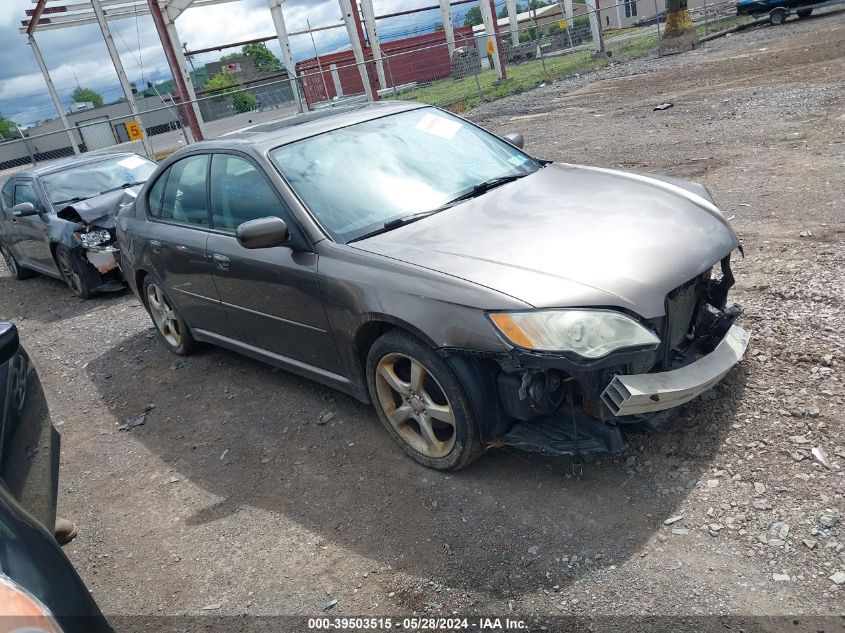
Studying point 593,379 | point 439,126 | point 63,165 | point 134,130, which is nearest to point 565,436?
point 593,379

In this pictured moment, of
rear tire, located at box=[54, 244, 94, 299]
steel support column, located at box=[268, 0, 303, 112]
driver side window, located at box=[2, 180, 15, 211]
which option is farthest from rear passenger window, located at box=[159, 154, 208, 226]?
steel support column, located at box=[268, 0, 303, 112]

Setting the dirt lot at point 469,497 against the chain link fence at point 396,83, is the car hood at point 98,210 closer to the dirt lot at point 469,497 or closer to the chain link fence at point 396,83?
the dirt lot at point 469,497

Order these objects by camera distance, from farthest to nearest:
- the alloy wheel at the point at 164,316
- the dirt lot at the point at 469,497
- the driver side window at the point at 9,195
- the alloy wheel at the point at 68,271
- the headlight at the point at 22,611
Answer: the driver side window at the point at 9,195 < the alloy wheel at the point at 68,271 < the alloy wheel at the point at 164,316 < the dirt lot at the point at 469,497 < the headlight at the point at 22,611

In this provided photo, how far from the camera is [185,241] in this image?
4.97 m

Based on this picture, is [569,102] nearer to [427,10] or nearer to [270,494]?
[270,494]

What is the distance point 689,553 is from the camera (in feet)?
9.20

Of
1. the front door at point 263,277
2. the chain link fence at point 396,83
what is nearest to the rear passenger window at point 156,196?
the front door at point 263,277

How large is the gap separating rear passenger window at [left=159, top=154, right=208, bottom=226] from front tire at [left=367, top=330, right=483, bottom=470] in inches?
76.4

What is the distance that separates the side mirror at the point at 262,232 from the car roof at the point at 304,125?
0.72 metres

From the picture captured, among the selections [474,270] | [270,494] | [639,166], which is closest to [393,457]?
[270,494]

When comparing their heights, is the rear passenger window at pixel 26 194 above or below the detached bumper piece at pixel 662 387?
above

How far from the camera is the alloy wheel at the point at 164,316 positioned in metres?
5.85

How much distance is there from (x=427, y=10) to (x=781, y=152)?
1450 inches

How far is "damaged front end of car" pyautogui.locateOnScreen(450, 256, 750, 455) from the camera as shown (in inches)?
116
